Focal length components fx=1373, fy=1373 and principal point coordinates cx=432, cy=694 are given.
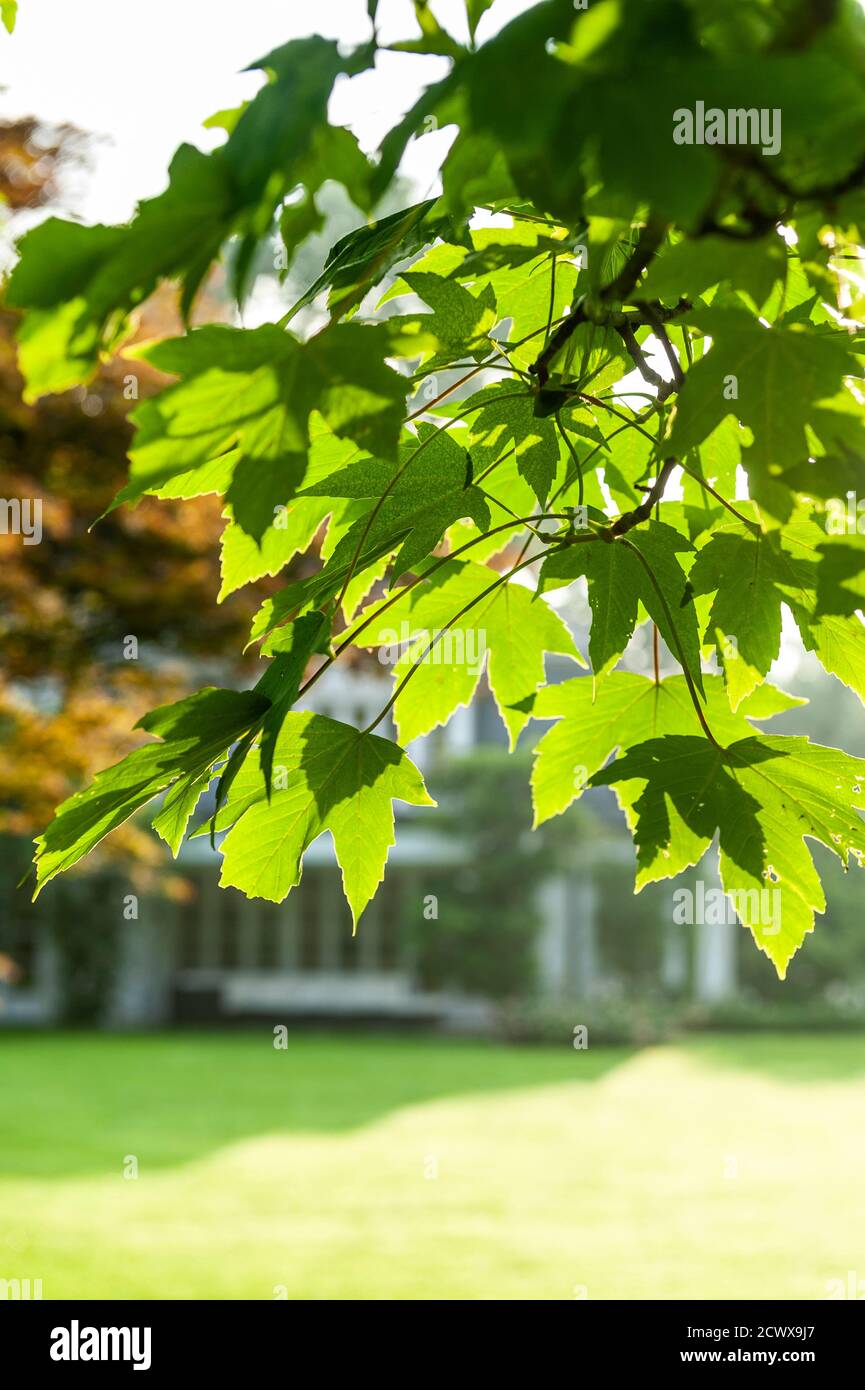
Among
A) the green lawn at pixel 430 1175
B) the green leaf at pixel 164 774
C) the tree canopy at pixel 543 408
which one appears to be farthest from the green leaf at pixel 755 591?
the green lawn at pixel 430 1175

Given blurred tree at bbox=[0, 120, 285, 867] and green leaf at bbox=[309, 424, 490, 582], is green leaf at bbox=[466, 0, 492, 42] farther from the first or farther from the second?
blurred tree at bbox=[0, 120, 285, 867]

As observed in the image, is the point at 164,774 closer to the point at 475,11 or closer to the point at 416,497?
the point at 416,497

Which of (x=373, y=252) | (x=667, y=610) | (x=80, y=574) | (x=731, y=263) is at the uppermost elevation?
(x=80, y=574)

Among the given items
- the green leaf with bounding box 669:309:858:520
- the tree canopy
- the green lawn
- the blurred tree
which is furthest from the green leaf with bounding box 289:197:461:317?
the blurred tree

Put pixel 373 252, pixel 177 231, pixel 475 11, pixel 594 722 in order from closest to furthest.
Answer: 1. pixel 177 231
2. pixel 475 11
3. pixel 373 252
4. pixel 594 722

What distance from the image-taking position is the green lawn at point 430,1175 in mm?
7141

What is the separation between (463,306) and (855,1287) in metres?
7.12

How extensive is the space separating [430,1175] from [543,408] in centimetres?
934

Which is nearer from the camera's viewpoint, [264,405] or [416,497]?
[264,405]

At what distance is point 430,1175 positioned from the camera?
9.58m

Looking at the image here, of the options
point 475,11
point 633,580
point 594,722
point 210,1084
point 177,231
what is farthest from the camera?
point 210,1084

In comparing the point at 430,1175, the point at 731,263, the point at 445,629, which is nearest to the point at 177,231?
the point at 731,263

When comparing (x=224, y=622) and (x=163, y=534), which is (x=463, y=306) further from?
(x=224, y=622)
